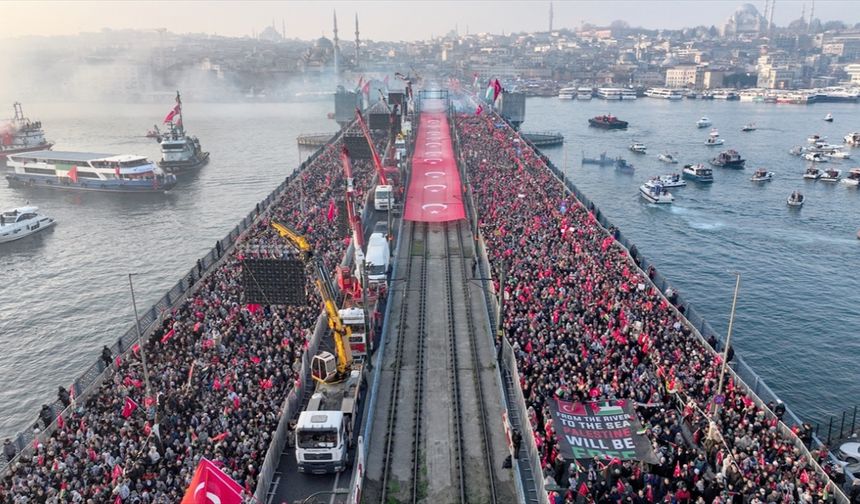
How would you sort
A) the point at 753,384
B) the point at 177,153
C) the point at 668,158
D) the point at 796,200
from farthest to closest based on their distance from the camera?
the point at 668,158 < the point at 177,153 < the point at 796,200 < the point at 753,384

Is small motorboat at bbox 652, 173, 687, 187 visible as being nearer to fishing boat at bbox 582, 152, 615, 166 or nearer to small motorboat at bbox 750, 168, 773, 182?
small motorboat at bbox 750, 168, 773, 182

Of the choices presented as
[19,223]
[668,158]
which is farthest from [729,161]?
[19,223]

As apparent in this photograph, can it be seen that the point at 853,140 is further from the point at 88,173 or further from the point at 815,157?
the point at 88,173

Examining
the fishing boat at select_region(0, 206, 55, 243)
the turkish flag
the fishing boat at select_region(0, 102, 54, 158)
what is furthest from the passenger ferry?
the turkish flag

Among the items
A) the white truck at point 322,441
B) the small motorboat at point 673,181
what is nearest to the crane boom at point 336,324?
the white truck at point 322,441

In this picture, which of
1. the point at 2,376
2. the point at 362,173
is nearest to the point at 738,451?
the point at 2,376
